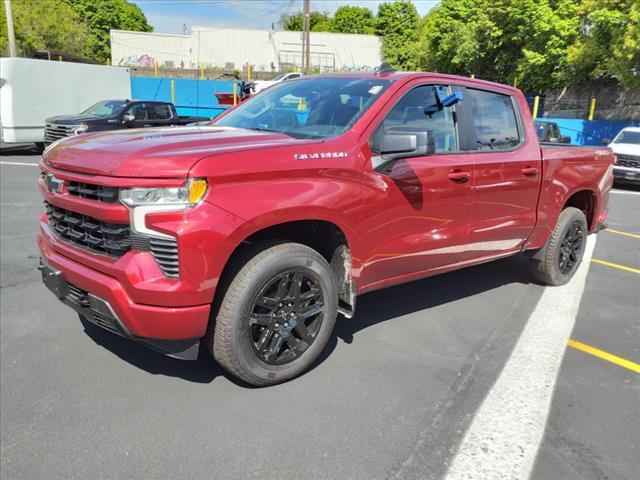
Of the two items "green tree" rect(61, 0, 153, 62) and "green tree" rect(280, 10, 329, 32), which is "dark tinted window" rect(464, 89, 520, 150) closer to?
"green tree" rect(61, 0, 153, 62)

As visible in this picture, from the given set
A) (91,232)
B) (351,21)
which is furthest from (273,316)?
(351,21)

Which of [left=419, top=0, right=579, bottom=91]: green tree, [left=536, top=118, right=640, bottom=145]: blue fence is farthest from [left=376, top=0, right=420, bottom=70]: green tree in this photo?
[left=536, top=118, right=640, bottom=145]: blue fence

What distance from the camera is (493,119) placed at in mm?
4418

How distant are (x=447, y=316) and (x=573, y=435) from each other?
1.70 metres

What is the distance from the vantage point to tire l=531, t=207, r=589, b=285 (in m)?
5.09

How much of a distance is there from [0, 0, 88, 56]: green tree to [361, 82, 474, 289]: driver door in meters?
43.8

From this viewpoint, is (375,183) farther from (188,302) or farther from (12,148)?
(12,148)

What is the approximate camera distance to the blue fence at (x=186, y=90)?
25.8 m

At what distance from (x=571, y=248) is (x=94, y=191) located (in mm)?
4650

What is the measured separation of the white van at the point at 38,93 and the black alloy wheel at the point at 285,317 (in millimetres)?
14700

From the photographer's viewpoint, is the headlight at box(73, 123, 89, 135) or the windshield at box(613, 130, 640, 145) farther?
the windshield at box(613, 130, 640, 145)

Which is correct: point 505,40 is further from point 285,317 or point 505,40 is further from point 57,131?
point 285,317

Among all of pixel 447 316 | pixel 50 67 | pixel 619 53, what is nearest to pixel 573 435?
pixel 447 316

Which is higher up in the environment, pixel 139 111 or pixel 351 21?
pixel 351 21
